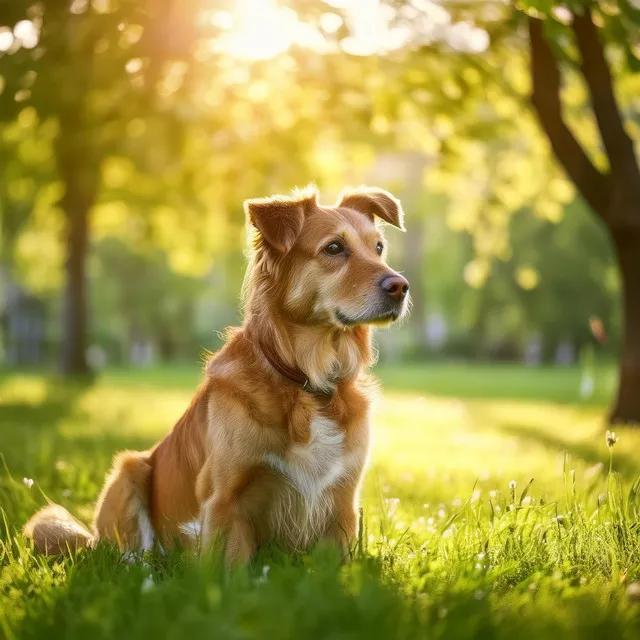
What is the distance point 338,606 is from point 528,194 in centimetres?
1527

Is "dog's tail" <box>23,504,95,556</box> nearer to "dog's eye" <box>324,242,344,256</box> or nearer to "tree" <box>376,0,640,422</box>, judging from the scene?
"dog's eye" <box>324,242,344,256</box>

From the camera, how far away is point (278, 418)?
3893mm

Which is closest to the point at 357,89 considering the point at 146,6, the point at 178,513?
the point at 146,6

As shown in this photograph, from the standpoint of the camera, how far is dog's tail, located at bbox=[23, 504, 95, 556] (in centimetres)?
410

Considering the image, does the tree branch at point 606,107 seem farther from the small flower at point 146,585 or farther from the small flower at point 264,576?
the small flower at point 146,585

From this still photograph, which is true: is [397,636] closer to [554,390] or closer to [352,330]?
[352,330]

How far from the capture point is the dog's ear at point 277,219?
13.9ft

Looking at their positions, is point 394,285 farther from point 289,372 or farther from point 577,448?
point 577,448

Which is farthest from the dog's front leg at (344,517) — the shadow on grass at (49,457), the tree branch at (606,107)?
the tree branch at (606,107)

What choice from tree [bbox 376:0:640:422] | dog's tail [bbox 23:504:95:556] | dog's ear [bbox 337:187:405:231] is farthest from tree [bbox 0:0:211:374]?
dog's tail [bbox 23:504:95:556]

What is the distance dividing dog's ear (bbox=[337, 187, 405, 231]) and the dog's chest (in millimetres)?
1386

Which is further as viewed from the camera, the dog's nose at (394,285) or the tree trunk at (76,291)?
the tree trunk at (76,291)

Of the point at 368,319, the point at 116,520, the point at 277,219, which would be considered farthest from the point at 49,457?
the point at 368,319

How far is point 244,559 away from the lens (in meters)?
3.73
